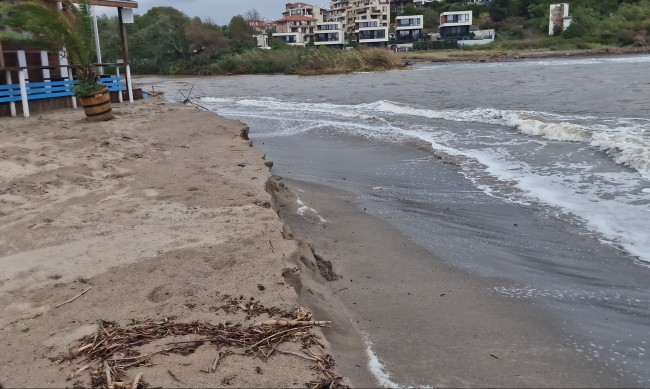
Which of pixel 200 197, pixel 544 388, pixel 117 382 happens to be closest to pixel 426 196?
pixel 200 197

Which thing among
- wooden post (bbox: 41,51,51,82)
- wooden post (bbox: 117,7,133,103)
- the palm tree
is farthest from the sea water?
wooden post (bbox: 41,51,51,82)

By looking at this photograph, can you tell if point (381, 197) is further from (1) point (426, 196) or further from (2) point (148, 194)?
(2) point (148, 194)

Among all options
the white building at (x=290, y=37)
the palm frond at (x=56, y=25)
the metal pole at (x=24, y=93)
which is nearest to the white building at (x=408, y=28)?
the white building at (x=290, y=37)

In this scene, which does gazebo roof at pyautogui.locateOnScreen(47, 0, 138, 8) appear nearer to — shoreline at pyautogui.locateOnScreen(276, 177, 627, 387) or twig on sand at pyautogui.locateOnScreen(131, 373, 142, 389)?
shoreline at pyautogui.locateOnScreen(276, 177, 627, 387)

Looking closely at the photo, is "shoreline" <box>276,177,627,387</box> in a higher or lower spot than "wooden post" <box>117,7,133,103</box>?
lower

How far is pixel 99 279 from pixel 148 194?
2297 millimetres

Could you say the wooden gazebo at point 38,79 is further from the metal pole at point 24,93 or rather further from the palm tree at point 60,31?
the palm tree at point 60,31

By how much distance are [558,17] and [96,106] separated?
3728 inches

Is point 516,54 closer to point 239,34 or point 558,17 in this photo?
point 558,17

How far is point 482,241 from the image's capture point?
6340mm

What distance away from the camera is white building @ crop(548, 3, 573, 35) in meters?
89.6

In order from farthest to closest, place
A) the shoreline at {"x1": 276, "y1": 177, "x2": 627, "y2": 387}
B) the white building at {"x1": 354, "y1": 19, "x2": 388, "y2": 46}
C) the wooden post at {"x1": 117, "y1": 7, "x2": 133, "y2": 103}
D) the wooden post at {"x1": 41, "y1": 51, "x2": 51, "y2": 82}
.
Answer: the white building at {"x1": 354, "y1": 19, "x2": 388, "y2": 46}, the wooden post at {"x1": 117, "y1": 7, "x2": 133, "y2": 103}, the wooden post at {"x1": 41, "y1": 51, "x2": 51, "y2": 82}, the shoreline at {"x1": 276, "y1": 177, "x2": 627, "y2": 387}

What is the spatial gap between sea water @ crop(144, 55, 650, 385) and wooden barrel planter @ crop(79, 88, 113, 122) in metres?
3.73

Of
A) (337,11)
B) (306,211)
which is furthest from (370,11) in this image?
(306,211)
